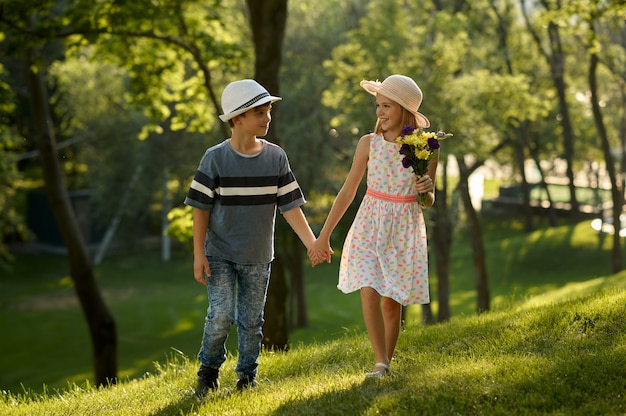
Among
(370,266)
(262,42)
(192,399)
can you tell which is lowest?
(192,399)

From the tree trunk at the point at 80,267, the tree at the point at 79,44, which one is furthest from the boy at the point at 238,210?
the tree trunk at the point at 80,267

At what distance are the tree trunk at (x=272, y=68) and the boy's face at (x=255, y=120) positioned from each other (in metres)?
5.54

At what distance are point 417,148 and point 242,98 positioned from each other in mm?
1162

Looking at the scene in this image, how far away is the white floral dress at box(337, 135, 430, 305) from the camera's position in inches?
219

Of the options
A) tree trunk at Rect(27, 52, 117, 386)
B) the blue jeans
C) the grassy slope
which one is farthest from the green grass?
tree trunk at Rect(27, 52, 117, 386)

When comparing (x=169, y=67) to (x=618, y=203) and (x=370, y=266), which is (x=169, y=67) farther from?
(x=618, y=203)

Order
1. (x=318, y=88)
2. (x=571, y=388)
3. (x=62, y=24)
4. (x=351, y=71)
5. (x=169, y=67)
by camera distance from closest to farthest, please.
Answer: (x=571, y=388)
(x=62, y=24)
(x=169, y=67)
(x=351, y=71)
(x=318, y=88)

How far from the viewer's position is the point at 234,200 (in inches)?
218

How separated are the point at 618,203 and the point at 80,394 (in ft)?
62.0

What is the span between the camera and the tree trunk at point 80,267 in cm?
1504

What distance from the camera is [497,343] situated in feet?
19.5

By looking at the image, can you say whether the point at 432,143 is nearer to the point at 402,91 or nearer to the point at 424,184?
the point at 424,184

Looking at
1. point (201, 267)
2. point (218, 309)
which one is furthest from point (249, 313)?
point (201, 267)

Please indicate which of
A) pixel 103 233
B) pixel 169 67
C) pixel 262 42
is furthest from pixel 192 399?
pixel 103 233
